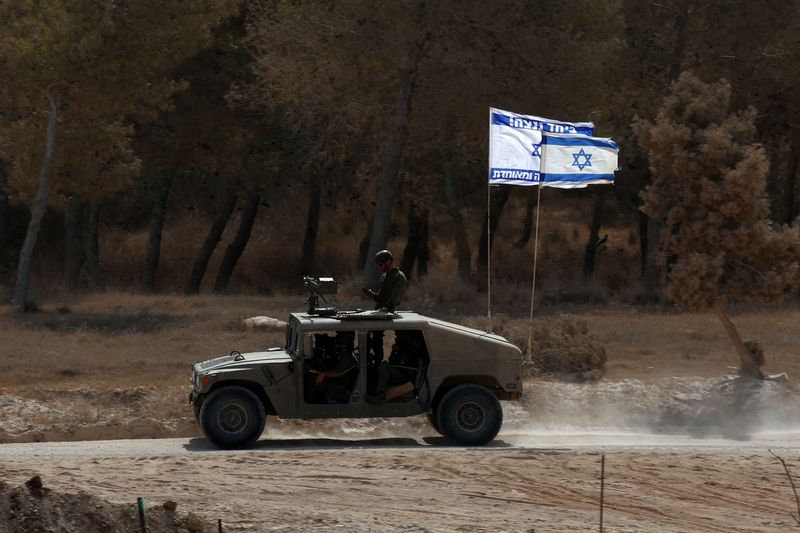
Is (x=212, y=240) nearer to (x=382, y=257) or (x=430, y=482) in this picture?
(x=382, y=257)

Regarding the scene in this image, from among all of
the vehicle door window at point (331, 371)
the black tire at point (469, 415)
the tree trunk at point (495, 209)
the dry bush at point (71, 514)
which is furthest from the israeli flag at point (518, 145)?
the tree trunk at point (495, 209)

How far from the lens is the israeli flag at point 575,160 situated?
60.0ft

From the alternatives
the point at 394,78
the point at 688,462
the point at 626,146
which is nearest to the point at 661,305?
the point at 626,146

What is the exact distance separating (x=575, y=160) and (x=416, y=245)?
22.1 metres

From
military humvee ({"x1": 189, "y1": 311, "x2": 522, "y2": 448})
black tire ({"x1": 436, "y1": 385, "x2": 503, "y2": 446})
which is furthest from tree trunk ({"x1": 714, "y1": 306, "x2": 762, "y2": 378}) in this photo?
black tire ({"x1": 436, "y1": 385, "x2": 503, "y2": 446})

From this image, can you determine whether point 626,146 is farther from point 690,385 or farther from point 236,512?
point 236,512

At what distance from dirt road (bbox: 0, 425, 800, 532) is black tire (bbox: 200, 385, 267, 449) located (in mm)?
213

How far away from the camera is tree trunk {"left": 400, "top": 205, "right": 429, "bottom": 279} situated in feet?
130

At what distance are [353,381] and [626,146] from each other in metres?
23.0

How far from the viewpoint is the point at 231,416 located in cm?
1379

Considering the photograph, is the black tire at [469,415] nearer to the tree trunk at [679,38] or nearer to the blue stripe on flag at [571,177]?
the blue stripe on flag at [571,177]

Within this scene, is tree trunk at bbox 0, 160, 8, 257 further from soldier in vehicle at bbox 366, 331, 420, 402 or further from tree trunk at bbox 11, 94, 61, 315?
soldier in vehicle at bbox 366, 331, 420, 402

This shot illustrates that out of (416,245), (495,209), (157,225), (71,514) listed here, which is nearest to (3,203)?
(157,225)

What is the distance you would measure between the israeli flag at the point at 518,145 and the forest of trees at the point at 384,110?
1.76m
